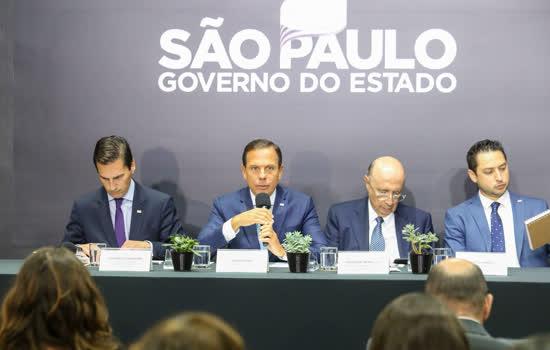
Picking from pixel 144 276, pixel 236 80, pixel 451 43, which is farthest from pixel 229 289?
pixel 451 43

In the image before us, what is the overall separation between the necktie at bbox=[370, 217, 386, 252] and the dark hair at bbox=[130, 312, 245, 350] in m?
3.40

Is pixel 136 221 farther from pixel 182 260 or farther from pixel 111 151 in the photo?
pixel 182 260

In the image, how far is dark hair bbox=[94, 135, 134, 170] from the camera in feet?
13.7

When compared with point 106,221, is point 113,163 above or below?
above

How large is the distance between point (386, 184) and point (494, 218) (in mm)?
767

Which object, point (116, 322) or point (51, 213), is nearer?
point (116, 322)

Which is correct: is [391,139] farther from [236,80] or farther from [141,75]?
[141,75]

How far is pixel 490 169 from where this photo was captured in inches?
166

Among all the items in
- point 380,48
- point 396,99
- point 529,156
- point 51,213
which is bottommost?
point 51,213

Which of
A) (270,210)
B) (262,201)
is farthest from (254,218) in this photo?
(270,210)

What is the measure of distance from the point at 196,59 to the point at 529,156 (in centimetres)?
275

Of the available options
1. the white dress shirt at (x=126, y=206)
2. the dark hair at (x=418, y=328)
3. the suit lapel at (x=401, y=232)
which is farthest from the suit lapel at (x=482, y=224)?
the dark hair at (x=418, y=328)

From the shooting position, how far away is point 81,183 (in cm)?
509

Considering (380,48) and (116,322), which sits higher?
(380,48)
